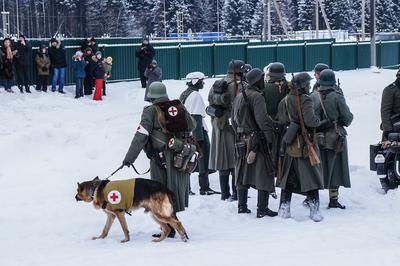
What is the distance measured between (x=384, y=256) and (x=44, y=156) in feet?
27.0

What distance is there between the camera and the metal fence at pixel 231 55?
26.9 meters

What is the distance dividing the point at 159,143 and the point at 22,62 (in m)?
13.6

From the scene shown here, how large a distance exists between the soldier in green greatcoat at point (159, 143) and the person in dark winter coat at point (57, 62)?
14.2 meters

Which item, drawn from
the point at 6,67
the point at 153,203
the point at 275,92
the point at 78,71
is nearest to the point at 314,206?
the point at 275,92

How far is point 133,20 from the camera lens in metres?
85.2

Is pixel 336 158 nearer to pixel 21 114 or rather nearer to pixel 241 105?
pixel 241 105

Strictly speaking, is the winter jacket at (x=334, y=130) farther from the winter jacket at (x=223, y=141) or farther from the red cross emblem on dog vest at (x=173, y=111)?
the red cross emblem on dog vest at (x=173, y=111)

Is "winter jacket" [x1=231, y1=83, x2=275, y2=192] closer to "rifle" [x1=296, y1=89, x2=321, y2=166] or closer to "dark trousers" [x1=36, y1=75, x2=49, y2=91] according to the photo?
"rifle" [x1=296, y1=89, x2=321, y2=166]

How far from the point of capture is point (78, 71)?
23.0 metres

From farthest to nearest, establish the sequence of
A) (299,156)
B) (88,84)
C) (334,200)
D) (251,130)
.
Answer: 1. (88,84)
2. (334,200)
3. (251,130)
4. (299,156)

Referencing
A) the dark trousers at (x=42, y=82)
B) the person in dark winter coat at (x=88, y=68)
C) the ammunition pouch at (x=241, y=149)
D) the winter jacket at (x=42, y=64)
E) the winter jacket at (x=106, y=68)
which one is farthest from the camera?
the winter jacket at (x=106, y=68)

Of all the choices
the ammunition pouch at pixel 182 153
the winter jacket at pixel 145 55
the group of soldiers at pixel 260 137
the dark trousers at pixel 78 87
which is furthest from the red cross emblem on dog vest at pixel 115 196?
the winter jacket at pixel 145 55

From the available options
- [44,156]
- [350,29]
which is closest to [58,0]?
[350,29]

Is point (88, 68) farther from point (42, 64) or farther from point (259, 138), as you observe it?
point (259, 138)
